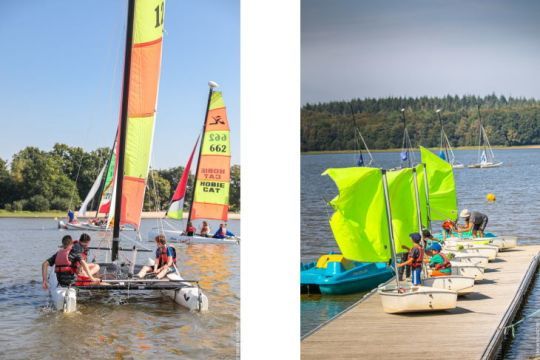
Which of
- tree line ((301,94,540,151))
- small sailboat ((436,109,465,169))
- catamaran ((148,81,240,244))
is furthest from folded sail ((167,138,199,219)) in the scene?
small sailboat ((436,109,465,169))

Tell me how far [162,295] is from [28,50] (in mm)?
1678

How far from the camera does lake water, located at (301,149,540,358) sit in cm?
538

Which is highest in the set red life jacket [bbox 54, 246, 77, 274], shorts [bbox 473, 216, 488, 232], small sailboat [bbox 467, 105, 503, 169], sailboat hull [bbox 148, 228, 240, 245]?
small sailboat [bbox 467, 105, 503, 169]

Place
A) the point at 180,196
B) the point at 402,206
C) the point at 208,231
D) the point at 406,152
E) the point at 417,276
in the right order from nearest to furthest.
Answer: the point at 417,276
the point at 402,206
the point at 406,152
the point at 180,196
the point at 208,231

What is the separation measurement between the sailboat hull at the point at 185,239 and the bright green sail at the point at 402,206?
65.2 inches

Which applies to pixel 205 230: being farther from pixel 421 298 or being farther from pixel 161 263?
pixel 421 298

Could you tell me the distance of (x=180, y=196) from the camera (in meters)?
7.14

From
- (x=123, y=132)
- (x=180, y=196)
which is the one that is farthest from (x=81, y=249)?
(x=180, y=196)

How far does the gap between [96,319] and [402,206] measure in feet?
6.50

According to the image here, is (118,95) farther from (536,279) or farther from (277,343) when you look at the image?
(536,279)

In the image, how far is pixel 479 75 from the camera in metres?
5.53

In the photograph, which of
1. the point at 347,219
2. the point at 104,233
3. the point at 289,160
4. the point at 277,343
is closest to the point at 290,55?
the point at 289,160

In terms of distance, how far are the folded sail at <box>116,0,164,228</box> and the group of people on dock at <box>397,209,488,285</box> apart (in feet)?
5.89

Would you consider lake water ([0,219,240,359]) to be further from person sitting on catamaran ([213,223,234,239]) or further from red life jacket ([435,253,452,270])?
red life jacket ([435,253,452,270])
